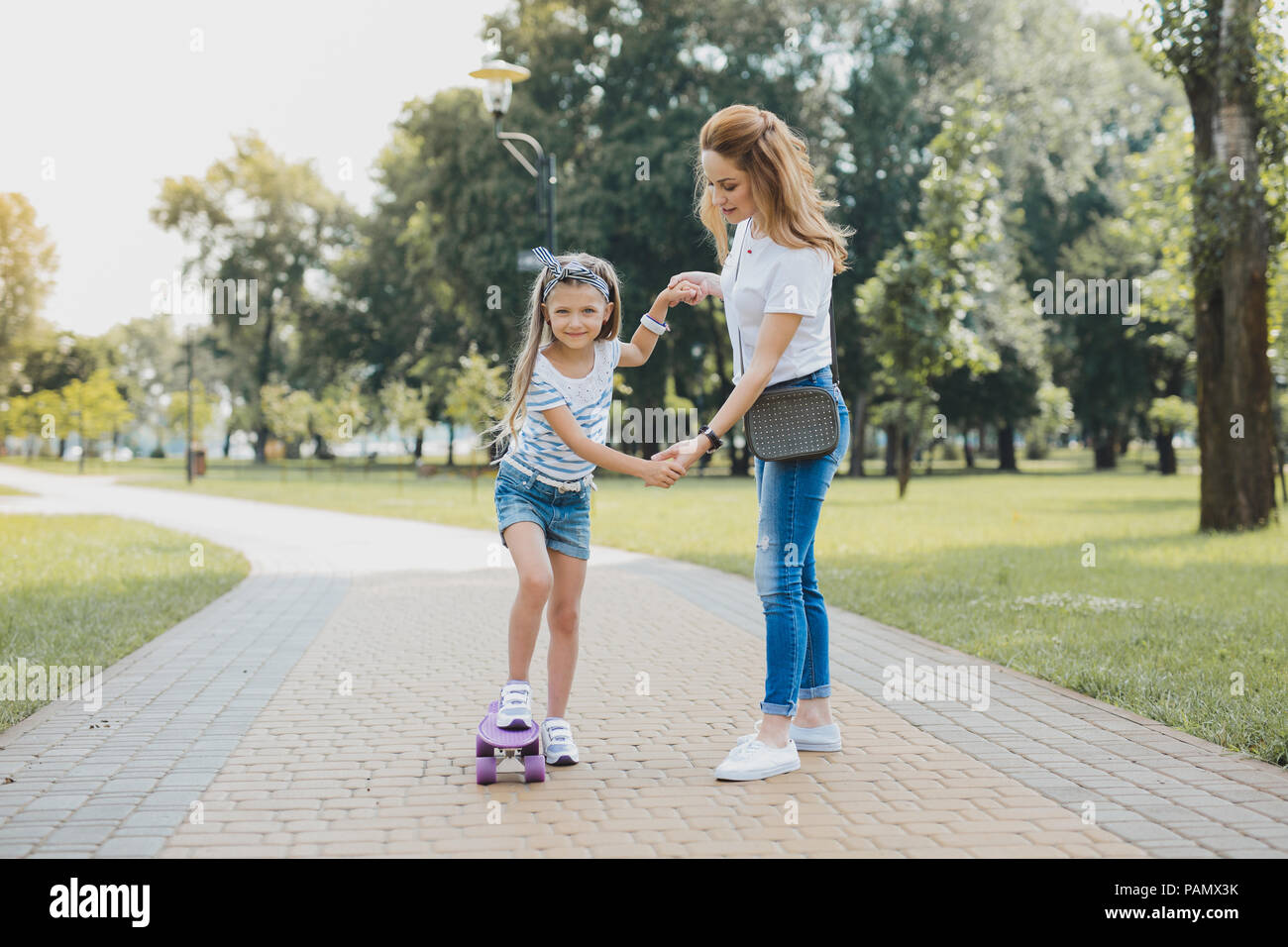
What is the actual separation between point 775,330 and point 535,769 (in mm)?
1719

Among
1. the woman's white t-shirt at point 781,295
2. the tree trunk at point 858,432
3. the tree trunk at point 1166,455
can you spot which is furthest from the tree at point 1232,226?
the tree trunk at point 1166,455

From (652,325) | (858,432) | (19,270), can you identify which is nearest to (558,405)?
(652,325)

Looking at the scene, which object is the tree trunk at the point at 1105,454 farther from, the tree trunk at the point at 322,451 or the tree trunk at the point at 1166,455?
the tree trunk at the point at 322,451

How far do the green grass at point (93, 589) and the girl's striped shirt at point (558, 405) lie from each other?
2627mm

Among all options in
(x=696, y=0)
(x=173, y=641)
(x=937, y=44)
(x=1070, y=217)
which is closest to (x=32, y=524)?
(x=173, y=641)

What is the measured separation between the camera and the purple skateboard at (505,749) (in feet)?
13.4

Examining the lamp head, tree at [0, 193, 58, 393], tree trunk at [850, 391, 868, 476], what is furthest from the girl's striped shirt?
tree trunk at [850, 391, 868, 476]

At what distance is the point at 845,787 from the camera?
403cm

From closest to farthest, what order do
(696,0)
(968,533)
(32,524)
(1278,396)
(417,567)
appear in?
1. (417,567)
2. (968,533)
3. (32,524)
4. (1278,396)
5. (696,0)

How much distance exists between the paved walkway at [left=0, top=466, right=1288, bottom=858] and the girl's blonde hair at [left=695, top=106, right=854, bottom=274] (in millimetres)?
1882

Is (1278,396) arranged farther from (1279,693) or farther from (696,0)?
(1279,693)

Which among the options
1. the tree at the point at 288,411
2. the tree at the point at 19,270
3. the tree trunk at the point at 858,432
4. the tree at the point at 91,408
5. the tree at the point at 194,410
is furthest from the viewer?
the tree at the point at 194,410

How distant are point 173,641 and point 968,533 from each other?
11.0 m

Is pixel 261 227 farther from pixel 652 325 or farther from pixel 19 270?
pixel 652 325
